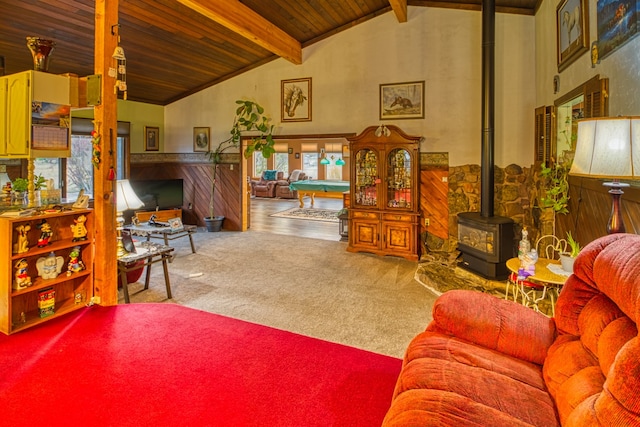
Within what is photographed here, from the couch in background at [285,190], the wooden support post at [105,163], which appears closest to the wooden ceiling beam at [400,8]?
the wooden support post at [105,163]

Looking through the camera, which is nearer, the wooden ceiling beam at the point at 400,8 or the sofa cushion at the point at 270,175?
the wooden ceiling beam at the point at 400,8

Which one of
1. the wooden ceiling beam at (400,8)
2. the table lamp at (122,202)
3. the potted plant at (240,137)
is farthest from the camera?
the potted plant at (240,137)

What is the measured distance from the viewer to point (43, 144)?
10.3ft

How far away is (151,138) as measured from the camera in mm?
8203

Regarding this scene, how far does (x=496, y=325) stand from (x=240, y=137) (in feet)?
22.1

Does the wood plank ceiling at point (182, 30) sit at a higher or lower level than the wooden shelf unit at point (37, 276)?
higher

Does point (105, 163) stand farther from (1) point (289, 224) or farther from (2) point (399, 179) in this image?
(1) point (289, 224)

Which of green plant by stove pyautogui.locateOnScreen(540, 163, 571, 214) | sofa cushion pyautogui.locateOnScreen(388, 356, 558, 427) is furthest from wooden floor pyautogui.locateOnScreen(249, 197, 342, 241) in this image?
sofa cushion pyautogui.locateOnScreen(388, 356, 558, 427)

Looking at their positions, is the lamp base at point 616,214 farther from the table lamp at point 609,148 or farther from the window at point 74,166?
the window at point 74,166

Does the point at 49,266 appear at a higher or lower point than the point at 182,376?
higher

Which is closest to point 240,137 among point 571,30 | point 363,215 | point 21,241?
point 363,215

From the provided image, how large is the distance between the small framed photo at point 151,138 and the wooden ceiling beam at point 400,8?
5.55m

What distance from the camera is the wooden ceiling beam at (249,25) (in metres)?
4.59

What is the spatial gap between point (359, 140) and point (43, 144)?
421 cm
